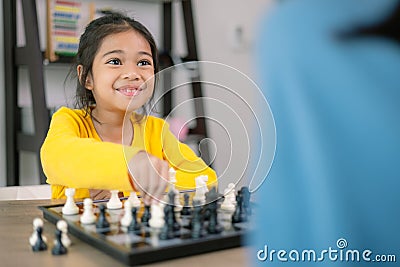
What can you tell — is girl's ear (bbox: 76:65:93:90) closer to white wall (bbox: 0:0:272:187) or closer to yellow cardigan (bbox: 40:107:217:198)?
yellow cardigan (bbox: 40:107:217:198)

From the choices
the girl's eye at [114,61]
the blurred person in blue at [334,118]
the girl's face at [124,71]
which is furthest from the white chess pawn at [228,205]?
A: the blurred person in blue at [334,118]

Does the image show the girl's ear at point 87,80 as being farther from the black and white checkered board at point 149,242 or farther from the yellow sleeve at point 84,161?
the black and white checkered board at point 149,242

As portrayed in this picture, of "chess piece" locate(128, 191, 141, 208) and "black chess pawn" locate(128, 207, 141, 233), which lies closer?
"black chess pawn" locate(128, 207, 141, 233)

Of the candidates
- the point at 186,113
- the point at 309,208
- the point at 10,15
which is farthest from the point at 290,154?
the point at 10,15

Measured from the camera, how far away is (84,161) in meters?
0.92

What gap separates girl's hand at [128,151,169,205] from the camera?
30.6 inches

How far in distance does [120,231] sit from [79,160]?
0.94 ft


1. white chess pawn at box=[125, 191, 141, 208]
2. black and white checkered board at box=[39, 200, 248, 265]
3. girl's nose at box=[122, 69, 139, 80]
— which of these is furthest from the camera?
girl's nose at box=[122, 69, 139, 80]

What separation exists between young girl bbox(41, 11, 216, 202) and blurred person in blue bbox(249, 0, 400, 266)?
507 millimetres

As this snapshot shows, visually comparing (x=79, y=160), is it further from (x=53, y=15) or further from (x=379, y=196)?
(x=53, y=15)

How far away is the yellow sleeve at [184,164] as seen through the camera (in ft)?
3.25

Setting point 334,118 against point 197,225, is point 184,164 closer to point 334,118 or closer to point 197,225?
point 197,225

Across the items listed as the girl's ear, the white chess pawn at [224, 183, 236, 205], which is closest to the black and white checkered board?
the white chess pawn at [224, 183, 236, 205]

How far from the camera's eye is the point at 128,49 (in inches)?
45.6
